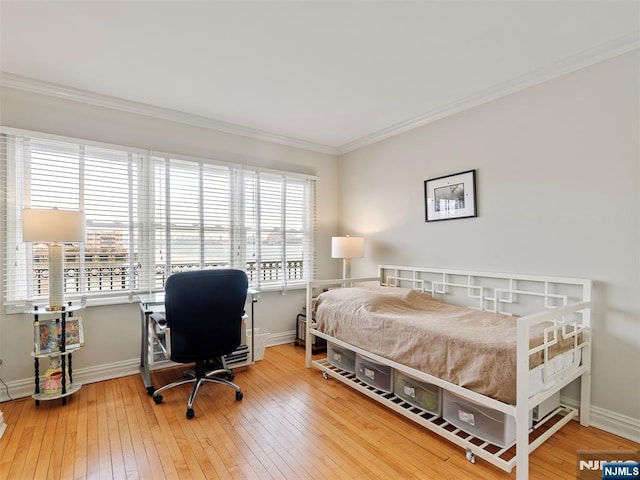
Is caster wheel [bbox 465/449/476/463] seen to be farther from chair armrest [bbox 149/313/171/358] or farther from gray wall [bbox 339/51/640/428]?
chair armrest [bbox 149/313/171/358]

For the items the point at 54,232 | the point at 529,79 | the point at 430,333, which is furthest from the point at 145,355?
the point at 529,79

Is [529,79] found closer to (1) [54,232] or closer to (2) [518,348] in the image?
(2) [518,348]

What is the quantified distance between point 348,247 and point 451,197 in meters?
1.19

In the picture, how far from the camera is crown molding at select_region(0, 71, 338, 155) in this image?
246 cm

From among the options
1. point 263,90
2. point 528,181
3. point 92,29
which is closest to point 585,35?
point 528,181

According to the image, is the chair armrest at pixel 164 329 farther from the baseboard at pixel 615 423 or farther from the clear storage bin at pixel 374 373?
the baseboard at pixel 615 423

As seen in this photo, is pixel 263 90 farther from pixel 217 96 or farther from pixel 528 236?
pixel 528 236

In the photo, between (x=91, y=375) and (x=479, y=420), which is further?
(x=91, y=375)

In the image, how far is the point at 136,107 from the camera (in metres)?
2.90

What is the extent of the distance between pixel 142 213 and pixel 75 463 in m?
1.93

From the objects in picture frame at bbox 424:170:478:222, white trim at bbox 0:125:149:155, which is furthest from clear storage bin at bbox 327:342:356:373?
white trim at bbox 0:125:149:155

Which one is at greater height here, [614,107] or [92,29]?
[92,29]

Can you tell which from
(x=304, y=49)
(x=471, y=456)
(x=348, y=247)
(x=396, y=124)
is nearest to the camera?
(x=471, y=456)

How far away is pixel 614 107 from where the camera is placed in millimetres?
2037
